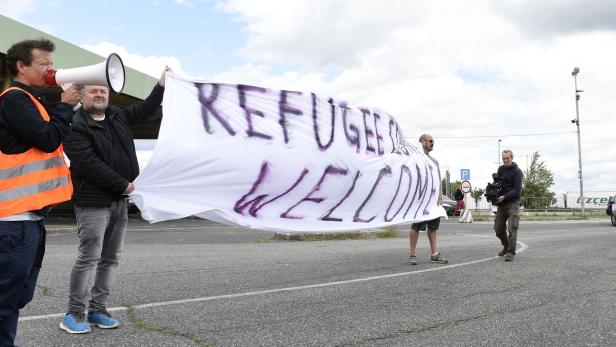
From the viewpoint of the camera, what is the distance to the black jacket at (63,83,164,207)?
157 inches

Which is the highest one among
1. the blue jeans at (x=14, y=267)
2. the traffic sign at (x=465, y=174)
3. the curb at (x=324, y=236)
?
the traffic sign at (x=465, y=174)

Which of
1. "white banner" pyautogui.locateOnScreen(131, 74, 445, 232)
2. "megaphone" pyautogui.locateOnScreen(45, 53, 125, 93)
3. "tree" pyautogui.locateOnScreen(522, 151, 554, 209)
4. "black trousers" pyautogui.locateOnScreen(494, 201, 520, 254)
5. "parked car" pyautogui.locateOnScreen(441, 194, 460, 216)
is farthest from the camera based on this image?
"tree" pyautogui.locateOnScreen(522, 151, 554, 209)

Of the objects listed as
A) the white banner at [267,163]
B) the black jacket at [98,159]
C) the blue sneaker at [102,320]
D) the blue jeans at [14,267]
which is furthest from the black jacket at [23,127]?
the blue sneaker at [102,320]

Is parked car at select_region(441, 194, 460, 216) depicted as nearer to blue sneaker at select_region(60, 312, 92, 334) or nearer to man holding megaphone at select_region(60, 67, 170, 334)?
man holding megaphone at select_region(60, 67, 170, 334)

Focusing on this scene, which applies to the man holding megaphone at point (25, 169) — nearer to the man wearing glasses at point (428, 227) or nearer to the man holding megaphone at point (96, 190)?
the man holding megaphone at point (96, 190)

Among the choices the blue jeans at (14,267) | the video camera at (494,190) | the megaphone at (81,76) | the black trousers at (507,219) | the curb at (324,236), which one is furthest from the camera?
the curb at (324,236)

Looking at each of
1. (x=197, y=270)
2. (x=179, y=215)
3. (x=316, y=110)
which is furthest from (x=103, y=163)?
(x=197, y=270)

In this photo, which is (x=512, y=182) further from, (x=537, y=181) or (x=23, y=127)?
(x=537, y=181)

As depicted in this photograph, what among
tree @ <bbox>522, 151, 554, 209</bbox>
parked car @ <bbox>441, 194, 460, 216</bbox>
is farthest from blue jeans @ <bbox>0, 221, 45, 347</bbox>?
tree @ <bbox>522, 151, 554, 209</bbox>

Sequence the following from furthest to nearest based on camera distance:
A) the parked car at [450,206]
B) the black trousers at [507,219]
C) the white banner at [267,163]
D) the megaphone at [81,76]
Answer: the parked car at [450,206]
the black trousers at [507,219]
the white banner at [267,163]
the megaphone at [81,76]

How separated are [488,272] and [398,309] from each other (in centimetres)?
294

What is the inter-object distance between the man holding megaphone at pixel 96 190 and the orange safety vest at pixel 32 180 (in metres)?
0.74

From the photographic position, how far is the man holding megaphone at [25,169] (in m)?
2.92

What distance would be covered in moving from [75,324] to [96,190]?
3.36ft
